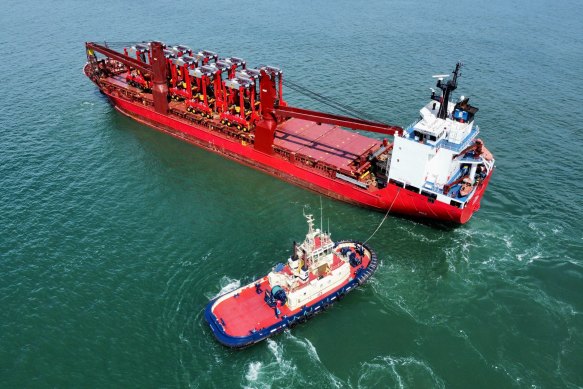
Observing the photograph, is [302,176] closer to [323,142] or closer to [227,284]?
[323,142]

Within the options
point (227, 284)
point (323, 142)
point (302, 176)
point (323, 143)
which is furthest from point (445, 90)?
point (227, 284)

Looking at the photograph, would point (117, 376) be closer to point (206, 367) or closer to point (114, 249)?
point (206, 367)

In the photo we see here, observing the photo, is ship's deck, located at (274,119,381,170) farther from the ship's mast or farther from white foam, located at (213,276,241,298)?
white foam, located at (213,276,241,298)

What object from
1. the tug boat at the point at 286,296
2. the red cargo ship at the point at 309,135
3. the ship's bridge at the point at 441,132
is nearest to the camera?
the tug boat at the point at 286,296

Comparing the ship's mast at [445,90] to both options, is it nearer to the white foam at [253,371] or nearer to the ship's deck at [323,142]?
the ship's deck at [323,142]

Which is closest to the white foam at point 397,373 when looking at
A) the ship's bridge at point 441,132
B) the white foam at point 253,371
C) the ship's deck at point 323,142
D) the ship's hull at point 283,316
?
the ship's hull at point 283,316

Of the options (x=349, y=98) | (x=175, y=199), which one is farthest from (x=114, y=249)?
(x=349, y=98)
